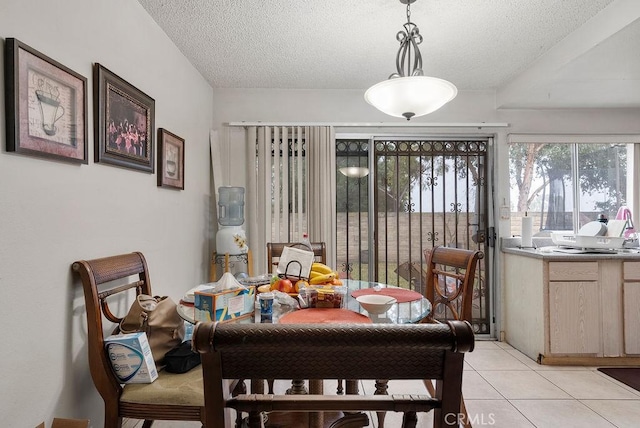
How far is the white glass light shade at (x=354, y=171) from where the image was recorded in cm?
353

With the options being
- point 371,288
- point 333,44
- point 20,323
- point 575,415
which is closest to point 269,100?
point 333,44

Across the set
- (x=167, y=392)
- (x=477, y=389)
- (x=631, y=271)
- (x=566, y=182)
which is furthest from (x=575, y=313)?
(x=167, y=392)

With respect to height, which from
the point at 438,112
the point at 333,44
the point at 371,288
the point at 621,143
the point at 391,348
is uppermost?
the point at 333,44

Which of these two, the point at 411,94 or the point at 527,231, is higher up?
the point at 411,94

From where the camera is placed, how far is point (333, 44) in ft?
8.36

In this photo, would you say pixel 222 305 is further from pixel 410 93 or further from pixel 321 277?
pixel 410 93

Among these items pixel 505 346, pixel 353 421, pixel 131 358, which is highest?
pixel 131 358

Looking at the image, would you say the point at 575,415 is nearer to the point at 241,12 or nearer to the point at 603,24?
the point at 603,24

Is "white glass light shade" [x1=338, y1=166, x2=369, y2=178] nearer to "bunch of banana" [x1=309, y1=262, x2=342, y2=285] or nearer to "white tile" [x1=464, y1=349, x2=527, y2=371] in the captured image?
"bunch of banana" [x1=309, y1=262, x2=342, y2=285]

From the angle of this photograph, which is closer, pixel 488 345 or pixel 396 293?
pixel 396 293

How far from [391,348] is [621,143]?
14.1ft

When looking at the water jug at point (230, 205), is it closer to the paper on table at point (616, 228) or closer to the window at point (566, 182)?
the window at point (566, 182)

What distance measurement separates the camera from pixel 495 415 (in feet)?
6.92

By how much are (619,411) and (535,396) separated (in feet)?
1.48
